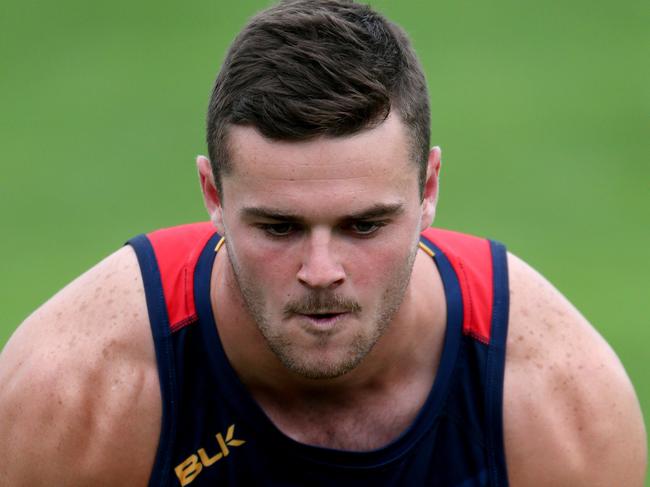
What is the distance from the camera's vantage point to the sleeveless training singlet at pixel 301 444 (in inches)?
168

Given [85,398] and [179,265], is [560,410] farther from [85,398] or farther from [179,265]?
[85,398]

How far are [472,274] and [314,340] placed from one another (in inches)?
27.9

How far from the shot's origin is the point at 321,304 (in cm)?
378

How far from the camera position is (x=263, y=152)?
150 inches

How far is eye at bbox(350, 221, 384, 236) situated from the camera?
3.82 meters

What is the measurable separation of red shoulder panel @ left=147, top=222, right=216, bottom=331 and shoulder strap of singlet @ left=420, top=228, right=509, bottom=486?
2.28 feet

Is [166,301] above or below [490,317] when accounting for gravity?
above

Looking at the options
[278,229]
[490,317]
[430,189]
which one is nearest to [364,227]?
[278,229]

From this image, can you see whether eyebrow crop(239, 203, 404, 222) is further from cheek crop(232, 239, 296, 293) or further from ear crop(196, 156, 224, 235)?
ear crop(196, 156, 224, 235)

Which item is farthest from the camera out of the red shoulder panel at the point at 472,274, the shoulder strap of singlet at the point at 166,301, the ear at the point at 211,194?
the red shoulder panel at the point at 472,274

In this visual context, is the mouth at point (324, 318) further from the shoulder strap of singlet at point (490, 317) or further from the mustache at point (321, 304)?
the shoulder strap of singlet at point (490, 317)

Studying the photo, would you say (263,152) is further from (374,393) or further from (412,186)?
(374,393)

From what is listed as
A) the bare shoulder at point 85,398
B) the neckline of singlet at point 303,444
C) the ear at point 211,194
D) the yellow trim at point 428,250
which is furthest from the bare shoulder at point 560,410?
the bare shoulder at point 85,398

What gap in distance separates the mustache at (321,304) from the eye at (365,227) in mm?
171
